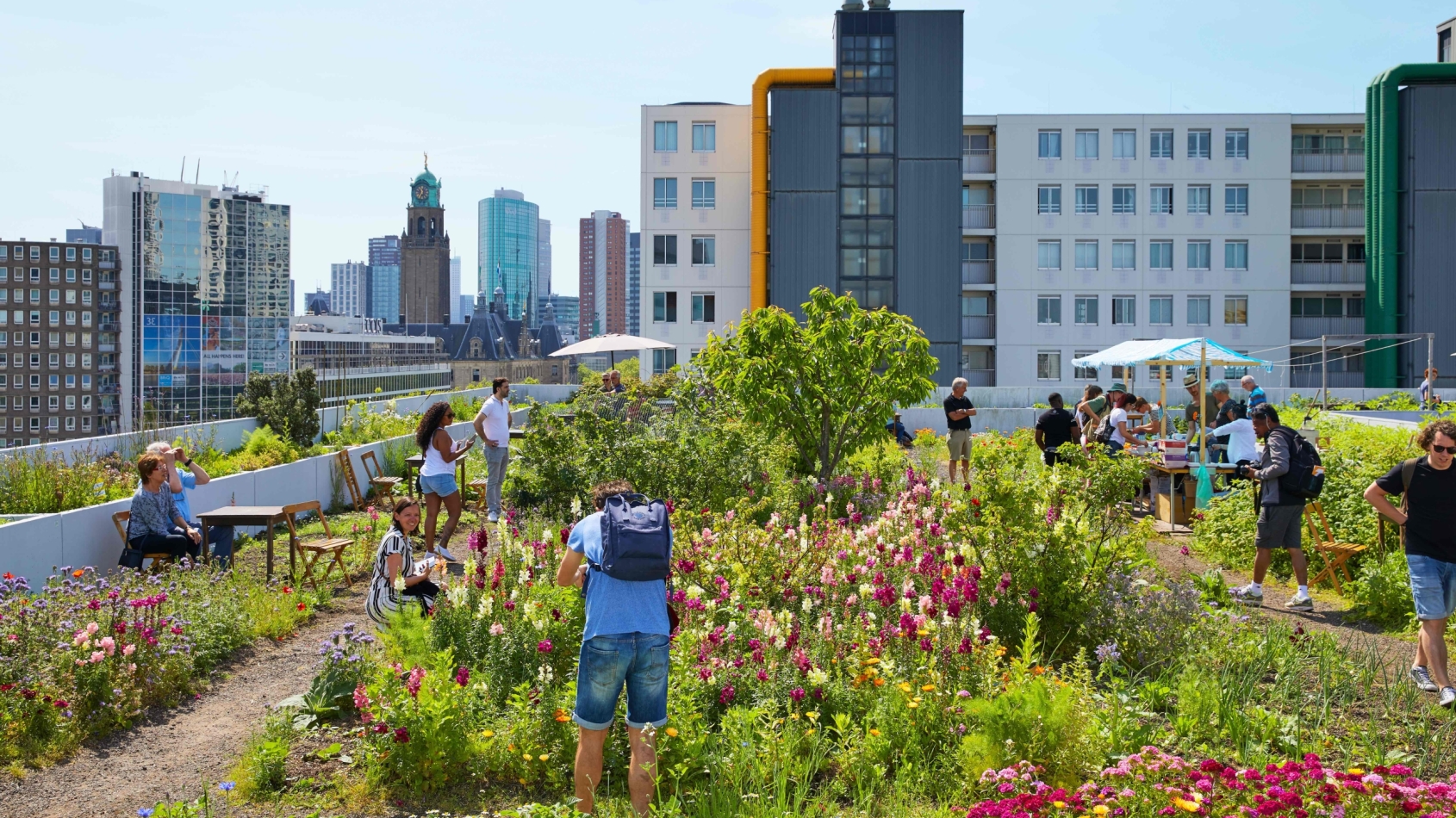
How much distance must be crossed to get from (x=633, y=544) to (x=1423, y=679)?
15.7ft

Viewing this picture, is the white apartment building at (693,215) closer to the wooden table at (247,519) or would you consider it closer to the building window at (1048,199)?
the building window at (1048,199)

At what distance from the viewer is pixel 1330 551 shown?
917 centimetres

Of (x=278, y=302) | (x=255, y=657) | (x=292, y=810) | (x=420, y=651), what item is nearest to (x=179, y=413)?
(x=255, y=657)

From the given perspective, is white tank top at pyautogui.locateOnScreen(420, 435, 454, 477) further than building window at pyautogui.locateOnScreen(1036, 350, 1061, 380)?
No

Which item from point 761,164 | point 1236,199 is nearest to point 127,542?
point 761,164

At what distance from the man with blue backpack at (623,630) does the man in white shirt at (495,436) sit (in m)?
7.77

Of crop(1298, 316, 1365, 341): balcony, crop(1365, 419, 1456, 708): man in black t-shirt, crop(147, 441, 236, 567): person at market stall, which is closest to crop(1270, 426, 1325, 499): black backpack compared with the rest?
crop(1365, 419, 1456, 708): man in black t-shirt

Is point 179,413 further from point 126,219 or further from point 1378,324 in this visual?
point 126,219

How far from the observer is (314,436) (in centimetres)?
1852

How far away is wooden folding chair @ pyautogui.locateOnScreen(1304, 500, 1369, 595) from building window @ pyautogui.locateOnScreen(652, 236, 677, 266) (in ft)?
125

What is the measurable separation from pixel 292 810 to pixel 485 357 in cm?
14471

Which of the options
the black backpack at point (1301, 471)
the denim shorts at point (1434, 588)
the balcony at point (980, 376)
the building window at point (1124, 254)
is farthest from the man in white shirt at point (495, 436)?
the building window at point (1124, 254)

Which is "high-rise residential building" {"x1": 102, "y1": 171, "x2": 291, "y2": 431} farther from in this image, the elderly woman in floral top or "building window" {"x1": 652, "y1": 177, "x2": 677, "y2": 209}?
the elderly woman in floral top

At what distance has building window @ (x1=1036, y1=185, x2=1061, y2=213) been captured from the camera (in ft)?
151
